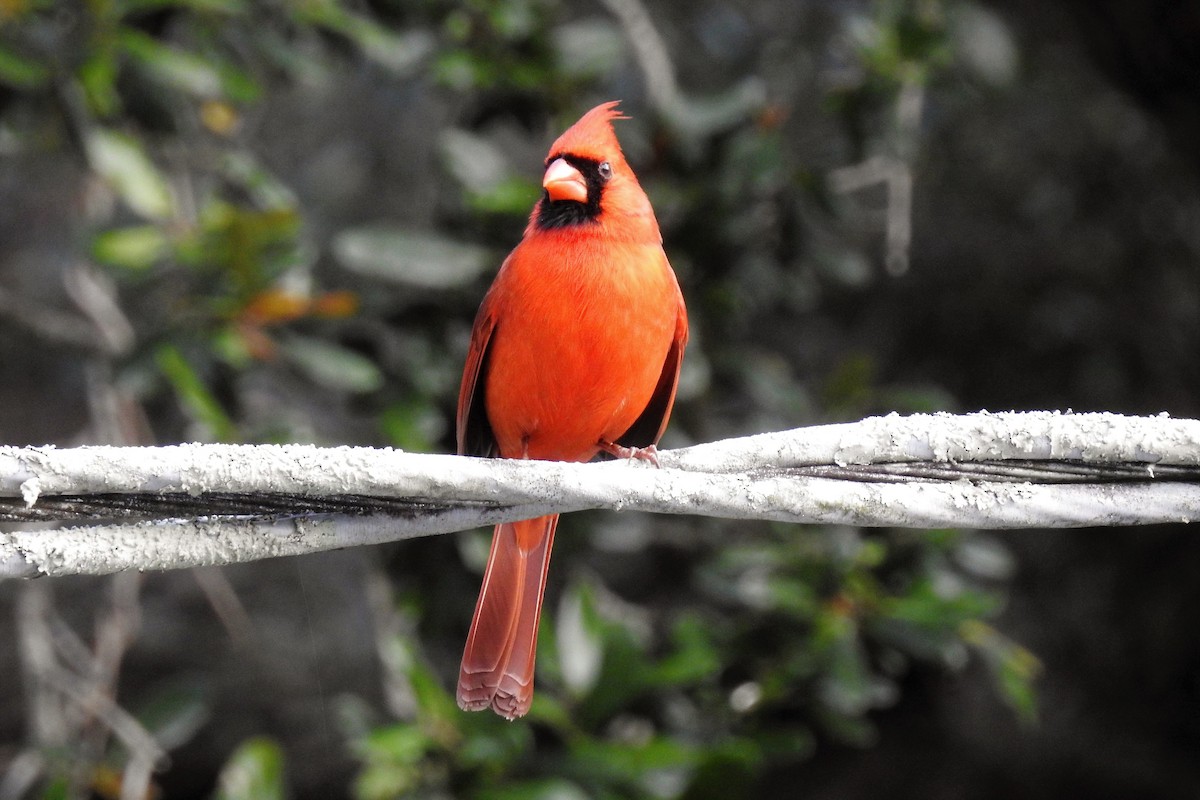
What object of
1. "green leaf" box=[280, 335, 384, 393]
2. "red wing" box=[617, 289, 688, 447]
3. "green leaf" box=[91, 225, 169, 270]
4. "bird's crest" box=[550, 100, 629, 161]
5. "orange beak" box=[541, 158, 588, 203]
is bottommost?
"green leaf" box=[280, 335, 384, 393]

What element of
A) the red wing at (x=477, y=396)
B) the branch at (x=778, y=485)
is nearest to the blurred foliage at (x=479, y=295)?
the red wing at (x=477, y=396)

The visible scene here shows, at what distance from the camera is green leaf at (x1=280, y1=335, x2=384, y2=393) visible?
8.32 ft

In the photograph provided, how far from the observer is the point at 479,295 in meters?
2.82

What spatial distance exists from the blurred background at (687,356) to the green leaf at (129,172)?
11mm

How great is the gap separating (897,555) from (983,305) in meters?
1.27

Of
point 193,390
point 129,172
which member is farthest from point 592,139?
point 129,172

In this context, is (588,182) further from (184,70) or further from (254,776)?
(254,776)

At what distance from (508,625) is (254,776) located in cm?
73

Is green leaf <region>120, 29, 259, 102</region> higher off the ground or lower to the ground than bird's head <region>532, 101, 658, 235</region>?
lower

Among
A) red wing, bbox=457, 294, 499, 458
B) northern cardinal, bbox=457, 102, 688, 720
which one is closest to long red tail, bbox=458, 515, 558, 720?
northern cardinal, bbox=457, 102, 688, 720

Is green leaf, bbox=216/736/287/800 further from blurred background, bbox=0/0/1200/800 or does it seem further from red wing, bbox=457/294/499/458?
red wing, bbox=457/294/499/458

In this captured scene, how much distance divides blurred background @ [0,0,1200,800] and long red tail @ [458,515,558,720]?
0.49 m

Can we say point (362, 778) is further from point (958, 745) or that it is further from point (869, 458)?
point (958, 745)

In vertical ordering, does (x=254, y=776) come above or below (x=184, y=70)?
below
